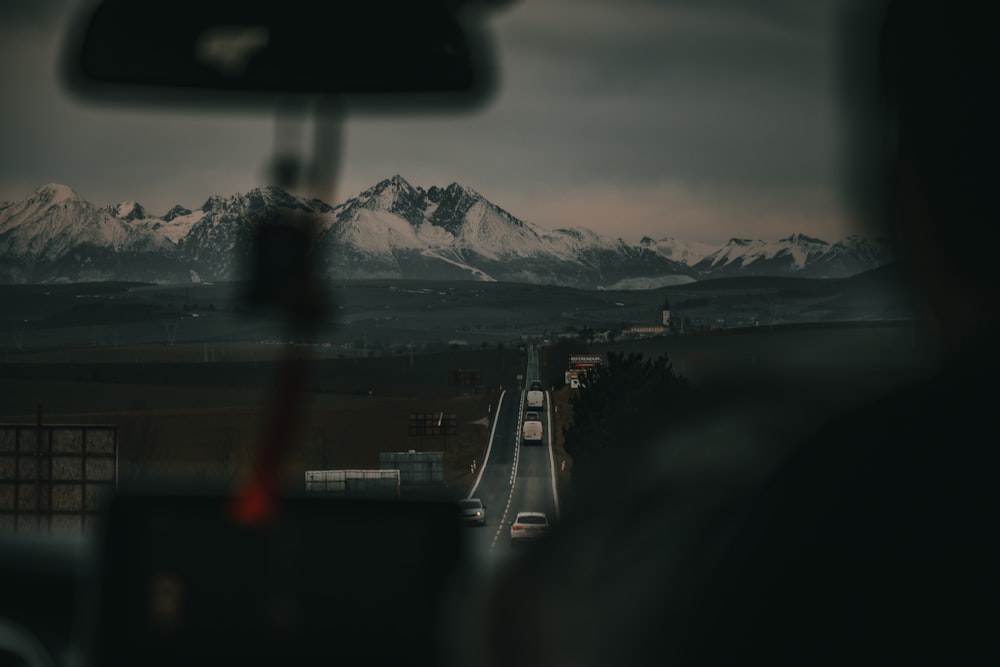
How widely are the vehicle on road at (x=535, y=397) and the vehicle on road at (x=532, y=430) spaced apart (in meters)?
0.33

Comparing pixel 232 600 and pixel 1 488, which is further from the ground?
pixel 232 600

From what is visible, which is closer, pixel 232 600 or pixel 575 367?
pixel 232 600

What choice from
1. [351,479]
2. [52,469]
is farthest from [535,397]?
[52,469]

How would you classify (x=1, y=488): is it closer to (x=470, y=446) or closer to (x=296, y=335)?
(x=470, y=446)

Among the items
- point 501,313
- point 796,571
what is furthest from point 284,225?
point 501,313

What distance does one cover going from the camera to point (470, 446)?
7.89 meters

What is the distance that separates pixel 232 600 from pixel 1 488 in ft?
18.8

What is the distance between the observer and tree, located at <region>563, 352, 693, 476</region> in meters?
0.54

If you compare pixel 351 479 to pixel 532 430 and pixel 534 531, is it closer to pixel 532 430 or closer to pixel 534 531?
pixel 534 531

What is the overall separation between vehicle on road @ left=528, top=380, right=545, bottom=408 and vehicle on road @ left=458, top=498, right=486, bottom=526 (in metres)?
0.42

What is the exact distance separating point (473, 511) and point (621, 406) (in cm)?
169

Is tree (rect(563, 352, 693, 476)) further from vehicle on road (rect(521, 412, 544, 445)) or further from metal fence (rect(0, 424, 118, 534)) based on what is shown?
metal fence (rect(0, 424, 118, 534))

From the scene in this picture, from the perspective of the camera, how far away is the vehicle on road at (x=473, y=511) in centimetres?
171

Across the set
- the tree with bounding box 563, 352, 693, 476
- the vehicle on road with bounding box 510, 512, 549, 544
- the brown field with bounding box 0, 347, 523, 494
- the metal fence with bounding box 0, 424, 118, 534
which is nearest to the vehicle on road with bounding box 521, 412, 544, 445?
the brown field with bounding box 0, 347, 523, 494
